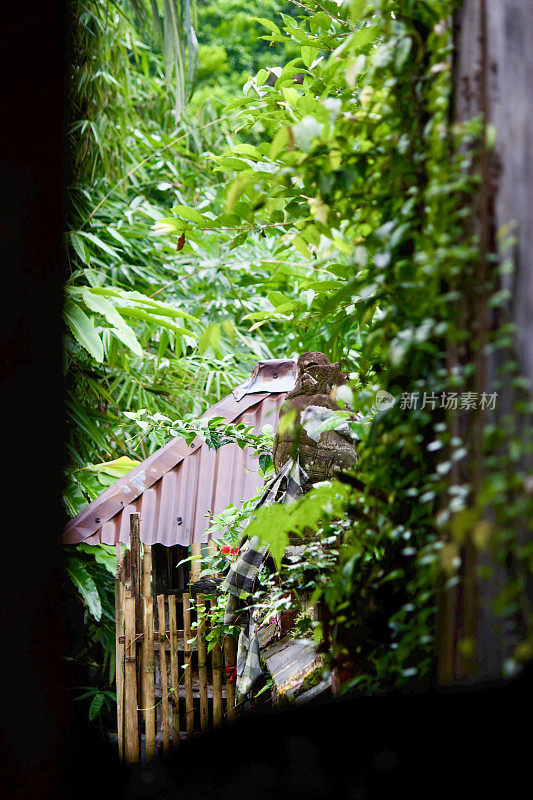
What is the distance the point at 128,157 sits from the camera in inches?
255

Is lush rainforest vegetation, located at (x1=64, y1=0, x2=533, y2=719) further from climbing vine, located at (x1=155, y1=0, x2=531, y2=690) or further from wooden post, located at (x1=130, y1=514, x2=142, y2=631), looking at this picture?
wooden post, located at (x1=130, y1=514, x2=142, y2=631)

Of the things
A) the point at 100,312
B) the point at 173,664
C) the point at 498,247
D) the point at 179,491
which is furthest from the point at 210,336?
the point at 179,491

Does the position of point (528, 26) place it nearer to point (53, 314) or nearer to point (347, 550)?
point (53, 314)

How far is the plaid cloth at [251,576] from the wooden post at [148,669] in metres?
1.02

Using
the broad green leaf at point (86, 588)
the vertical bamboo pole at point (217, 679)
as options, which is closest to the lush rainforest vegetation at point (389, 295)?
the vertical bamboo pole at point (217, 679)

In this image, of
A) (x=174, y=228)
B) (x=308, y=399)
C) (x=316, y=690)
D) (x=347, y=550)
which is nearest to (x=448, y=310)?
(x=347, y=550)

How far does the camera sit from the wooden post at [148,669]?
3230 millimetres

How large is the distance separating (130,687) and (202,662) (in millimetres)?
358

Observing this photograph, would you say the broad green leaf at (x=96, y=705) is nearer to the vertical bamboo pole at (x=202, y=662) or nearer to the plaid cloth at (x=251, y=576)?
the vertical bamboo pole at (x=202, y=662)

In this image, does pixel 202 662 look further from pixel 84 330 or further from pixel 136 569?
pixel 84 330

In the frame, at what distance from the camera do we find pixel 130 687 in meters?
3.26

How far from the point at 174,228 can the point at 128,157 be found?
18.0ft

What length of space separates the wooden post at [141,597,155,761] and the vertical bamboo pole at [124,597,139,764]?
0.15ft

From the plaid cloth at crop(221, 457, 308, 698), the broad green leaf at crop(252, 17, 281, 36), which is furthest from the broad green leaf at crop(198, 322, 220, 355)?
the broad green leaf at crop(252, 17, 281, 36)
